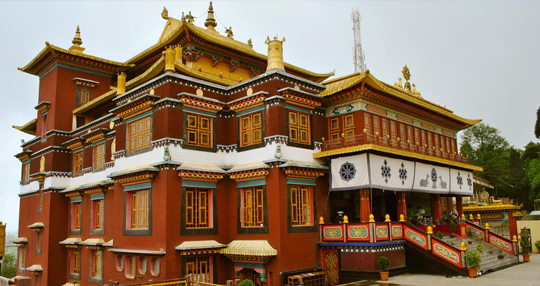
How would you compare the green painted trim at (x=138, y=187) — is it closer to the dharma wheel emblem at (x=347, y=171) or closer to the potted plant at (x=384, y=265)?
the dharma wheel emblem at (x=347, y=171)

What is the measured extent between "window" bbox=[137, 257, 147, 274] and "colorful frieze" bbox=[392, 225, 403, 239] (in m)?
11.3

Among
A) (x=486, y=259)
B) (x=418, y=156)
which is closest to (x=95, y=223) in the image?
(x=418, y=156)

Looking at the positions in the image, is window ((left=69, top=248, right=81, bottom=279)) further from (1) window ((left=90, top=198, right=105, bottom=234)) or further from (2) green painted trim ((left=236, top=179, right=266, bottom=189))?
(2) green painted trim ((left=236, top=179, right=266, bottom=189))

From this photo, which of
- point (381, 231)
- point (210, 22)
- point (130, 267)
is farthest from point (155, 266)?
point (210, 22)

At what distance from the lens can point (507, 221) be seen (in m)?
33.2

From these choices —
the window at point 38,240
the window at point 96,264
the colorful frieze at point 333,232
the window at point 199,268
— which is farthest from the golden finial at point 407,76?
the window at point 38,240

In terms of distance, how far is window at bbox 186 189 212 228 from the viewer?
20.2 metres

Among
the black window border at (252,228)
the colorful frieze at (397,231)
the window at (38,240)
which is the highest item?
the black window border at (252,228)

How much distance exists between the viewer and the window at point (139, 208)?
20.7 meters

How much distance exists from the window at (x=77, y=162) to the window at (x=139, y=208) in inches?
365

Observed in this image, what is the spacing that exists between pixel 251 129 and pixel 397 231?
324 inches

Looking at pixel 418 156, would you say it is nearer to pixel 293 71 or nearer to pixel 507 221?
pixel 293 71

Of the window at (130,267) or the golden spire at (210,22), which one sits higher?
the golden spire at (210,22)

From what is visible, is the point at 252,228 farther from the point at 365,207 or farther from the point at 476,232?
the point at 476,232
